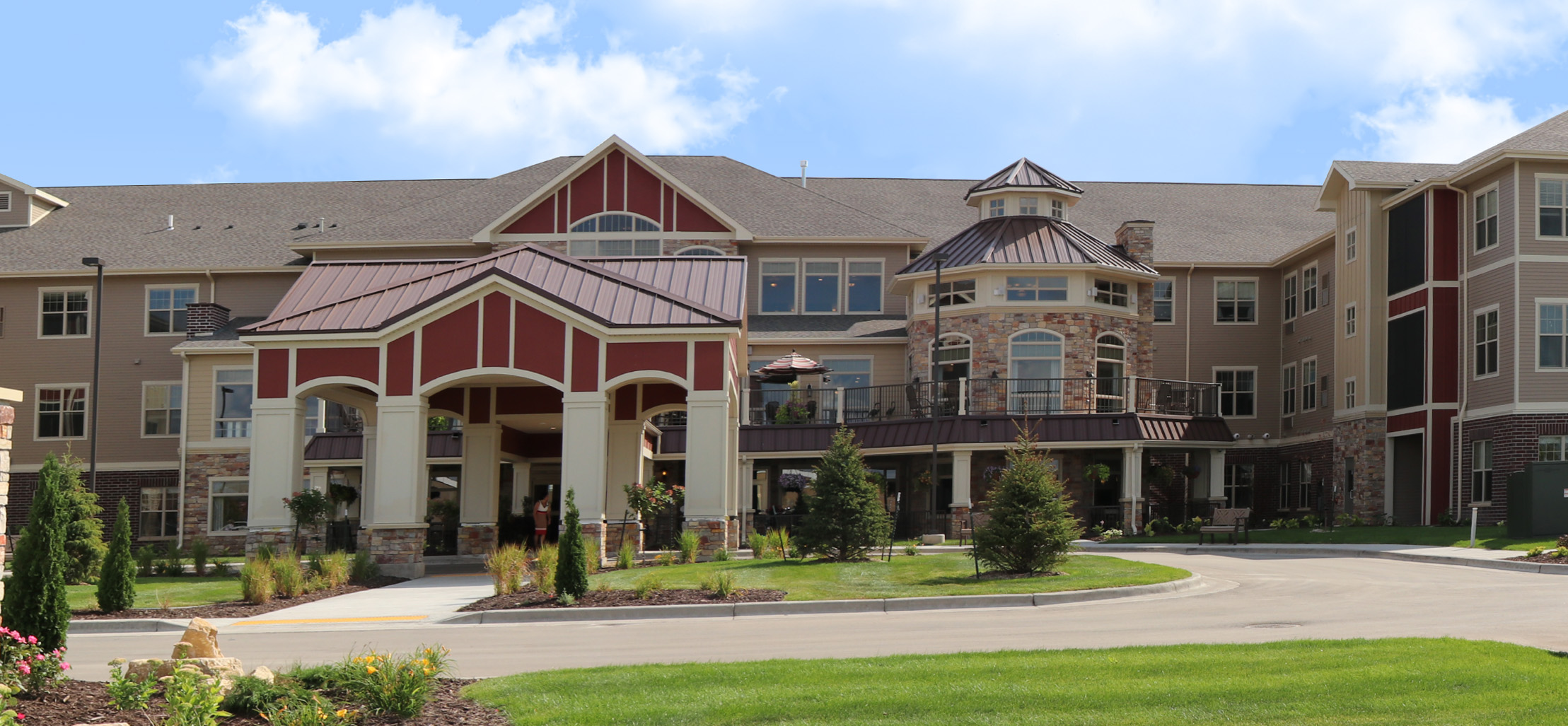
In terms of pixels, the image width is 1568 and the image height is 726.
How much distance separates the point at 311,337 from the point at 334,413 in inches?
610

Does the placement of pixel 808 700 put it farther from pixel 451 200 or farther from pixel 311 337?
pixel 451 200

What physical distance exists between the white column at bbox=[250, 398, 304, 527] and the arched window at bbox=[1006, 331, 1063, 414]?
19.2m

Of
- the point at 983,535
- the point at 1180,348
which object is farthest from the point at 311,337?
the point at 1180,348

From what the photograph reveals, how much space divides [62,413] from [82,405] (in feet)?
2.02

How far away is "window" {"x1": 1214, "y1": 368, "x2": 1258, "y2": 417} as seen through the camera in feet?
151

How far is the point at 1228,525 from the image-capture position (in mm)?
33125

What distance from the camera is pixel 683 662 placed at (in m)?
13.1

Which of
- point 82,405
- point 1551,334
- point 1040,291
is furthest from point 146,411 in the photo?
point 1551,334

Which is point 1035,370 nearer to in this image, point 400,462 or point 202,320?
point 400,462

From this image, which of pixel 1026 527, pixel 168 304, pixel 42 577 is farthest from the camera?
pixel 168 304

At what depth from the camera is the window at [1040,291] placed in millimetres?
39875

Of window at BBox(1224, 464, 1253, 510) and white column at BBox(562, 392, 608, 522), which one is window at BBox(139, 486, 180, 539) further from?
window at BBox(1224, 464, 1253, 510)

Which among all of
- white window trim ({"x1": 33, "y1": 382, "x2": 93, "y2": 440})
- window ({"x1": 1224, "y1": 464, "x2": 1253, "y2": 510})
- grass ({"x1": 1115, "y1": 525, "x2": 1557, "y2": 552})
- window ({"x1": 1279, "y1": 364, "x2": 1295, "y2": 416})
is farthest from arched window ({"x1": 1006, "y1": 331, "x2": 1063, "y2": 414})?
white window trim ({"x1": 33, "y1": 382, "x2": 93, "y2": 440})

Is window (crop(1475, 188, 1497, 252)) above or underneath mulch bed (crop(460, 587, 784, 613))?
above
